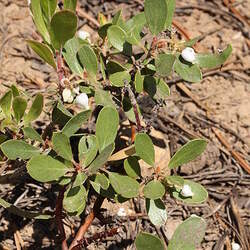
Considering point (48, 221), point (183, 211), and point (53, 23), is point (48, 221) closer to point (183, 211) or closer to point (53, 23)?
point (183, 211)

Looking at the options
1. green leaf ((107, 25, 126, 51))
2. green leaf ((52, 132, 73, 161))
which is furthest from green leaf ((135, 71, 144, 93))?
green leaf ((52, 132, 73, 161))

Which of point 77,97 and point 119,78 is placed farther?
point 119,78

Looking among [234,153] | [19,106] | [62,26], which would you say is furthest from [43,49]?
[234,153]

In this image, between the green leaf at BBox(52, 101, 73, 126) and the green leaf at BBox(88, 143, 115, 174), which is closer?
the green leaf at BBox(88, 143, 115, 174)

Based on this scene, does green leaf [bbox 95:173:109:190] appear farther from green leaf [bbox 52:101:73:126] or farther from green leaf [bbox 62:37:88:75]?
green leaf [bbox 62:37:88:75]

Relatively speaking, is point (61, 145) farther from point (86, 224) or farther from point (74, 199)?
point (86, 224)

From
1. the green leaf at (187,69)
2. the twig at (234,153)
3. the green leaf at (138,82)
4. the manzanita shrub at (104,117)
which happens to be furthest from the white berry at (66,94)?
the twig at (234,153)

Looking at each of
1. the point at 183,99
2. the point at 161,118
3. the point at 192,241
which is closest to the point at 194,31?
the point at 183,99
